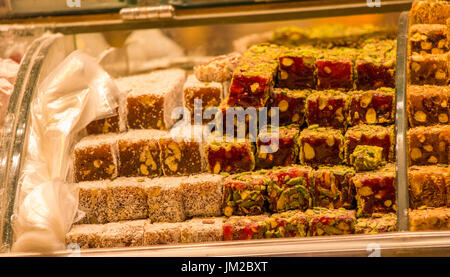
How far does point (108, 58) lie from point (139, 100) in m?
0.37

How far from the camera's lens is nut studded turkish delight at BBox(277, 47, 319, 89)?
208cm

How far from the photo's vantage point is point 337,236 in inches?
66.0

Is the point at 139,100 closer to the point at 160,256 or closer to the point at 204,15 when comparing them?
the point at 204,15

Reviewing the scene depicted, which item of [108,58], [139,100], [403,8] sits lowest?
[139,100]

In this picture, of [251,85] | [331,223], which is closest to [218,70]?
[251,85]

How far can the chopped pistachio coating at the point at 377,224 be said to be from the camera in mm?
1775

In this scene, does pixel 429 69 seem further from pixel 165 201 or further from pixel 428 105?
pixel 165 201

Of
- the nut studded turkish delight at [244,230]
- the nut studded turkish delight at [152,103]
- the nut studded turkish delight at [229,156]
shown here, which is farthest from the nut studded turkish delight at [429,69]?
the nut studded turkish delight at [152,103]

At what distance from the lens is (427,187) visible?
1.80 meters

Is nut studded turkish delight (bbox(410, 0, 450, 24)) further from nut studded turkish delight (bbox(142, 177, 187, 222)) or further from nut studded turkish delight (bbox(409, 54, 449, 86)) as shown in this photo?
nut studded turkish delight (bbox(142, 177, 187, 222))

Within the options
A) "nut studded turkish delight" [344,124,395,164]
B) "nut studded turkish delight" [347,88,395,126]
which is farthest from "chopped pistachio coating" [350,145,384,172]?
"nut studded turkish delight" [347,88,395,126]

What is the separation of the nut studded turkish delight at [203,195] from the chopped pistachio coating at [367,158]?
0.48 meters

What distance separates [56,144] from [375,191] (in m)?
1.17
